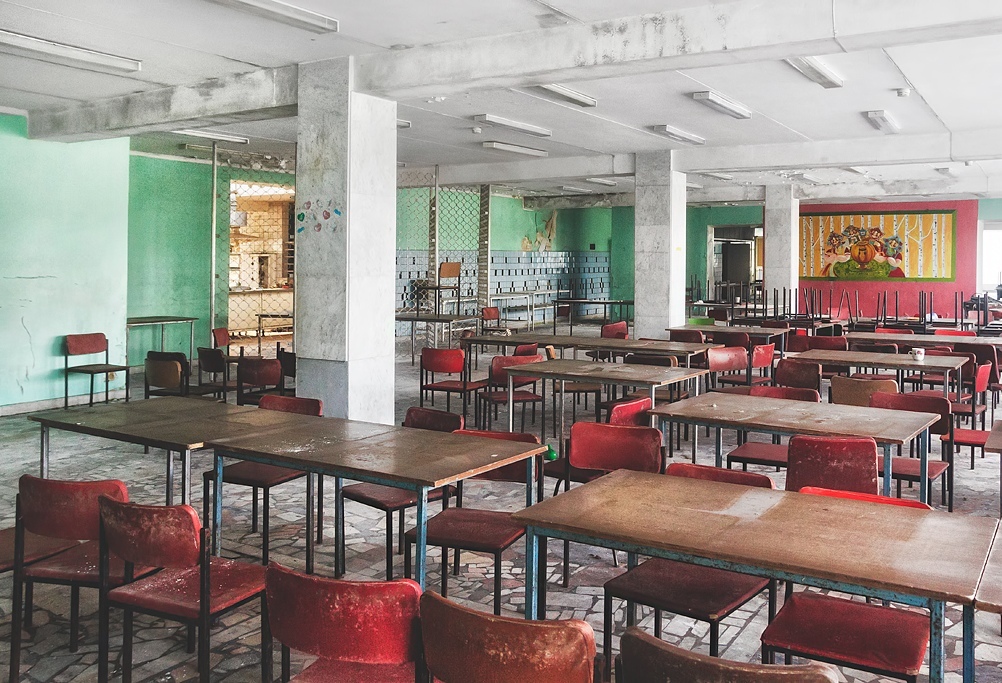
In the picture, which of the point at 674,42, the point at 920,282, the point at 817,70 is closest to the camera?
the point at 674,42

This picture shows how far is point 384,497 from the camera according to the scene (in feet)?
13.5

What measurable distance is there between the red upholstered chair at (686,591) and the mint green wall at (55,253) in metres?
8.27

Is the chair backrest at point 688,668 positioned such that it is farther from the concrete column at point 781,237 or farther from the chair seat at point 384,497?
the concrete column at point 781,237

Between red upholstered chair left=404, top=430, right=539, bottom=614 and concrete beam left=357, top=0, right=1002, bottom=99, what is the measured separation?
9.44 ft

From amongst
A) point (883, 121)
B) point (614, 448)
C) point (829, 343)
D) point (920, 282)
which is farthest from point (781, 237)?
point (614, 448)

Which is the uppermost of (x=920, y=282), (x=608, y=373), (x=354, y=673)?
(x=920, y=282)

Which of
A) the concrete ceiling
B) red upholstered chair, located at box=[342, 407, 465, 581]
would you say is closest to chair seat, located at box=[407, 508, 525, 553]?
red upholstered chair, located at box=[342, 407, 465, 581]

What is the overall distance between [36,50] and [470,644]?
20.1 ft

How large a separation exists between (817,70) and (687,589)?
18.1ft

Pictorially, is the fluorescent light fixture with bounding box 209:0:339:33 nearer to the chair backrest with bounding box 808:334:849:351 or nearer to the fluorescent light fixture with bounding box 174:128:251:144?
the fluorescent light fixture with bounding box 174:128:251:144

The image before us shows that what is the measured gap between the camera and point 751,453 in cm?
517

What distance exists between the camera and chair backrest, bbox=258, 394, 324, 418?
17.0 ft

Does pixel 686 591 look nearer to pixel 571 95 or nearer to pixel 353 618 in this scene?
pixel 353 618

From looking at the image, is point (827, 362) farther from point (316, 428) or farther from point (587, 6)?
point (316, 428)
